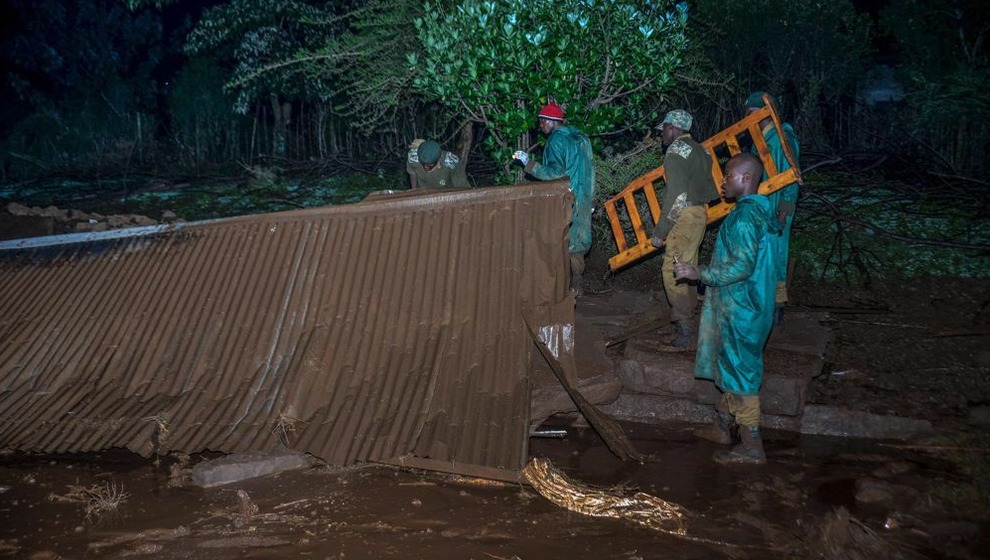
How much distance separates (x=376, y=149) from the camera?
14.4 m

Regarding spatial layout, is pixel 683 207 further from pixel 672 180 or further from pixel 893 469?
pixel 893 469

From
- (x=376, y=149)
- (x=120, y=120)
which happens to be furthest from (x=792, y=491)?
(x=120, y=120)

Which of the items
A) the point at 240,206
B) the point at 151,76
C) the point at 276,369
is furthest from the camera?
the point at 151,76

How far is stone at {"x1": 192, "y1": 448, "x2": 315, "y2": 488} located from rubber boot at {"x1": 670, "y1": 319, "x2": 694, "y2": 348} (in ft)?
10.2

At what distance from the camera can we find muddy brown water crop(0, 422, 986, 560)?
3830 mm

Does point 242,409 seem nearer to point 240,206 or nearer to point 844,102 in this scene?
point 240,206

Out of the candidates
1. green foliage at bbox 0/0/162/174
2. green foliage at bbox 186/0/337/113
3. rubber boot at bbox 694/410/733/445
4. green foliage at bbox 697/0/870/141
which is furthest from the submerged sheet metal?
green foliage at bbox 0/0/162/174

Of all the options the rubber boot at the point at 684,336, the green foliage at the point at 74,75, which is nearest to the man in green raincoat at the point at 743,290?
the rubber boot at the point at 684,336

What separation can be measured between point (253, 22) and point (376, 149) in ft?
11.6

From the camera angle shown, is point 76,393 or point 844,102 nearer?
point 76,393

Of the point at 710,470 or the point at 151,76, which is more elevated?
the point at 151,76

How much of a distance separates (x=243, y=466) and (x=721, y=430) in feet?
10.4

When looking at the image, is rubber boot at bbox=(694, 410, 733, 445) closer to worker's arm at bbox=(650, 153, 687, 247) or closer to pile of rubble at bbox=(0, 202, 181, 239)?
worker's arm at bbox=(650, 153, 687, 247)

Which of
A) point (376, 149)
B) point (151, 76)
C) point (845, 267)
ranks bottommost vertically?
point (845, 267)
